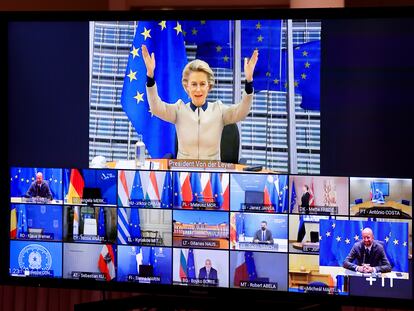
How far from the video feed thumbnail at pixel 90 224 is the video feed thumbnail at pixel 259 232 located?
41 centimetres

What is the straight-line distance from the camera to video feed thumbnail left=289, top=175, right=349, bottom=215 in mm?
1950

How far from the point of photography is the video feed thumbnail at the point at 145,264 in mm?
2068

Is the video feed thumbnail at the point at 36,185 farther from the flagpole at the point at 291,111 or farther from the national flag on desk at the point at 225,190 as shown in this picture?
the flagpole at the point at 291,111

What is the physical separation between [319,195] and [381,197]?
19cm

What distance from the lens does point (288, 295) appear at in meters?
2.00

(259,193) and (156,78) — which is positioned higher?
(156,78)

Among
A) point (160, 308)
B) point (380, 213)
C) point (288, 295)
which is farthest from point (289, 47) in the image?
point (160, 308)

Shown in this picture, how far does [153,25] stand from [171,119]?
0.31 meters

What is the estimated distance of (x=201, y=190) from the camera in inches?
79.9

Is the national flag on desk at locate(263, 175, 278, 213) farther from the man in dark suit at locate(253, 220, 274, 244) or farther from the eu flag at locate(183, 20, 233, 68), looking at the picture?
the eu flag at locate(183, 20, 233, 68)

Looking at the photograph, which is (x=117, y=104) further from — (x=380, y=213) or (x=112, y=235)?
(x=380, y=213)

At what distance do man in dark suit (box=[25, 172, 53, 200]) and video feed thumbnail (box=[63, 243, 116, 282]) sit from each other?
0.60 ft

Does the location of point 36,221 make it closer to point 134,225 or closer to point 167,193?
point 134,225

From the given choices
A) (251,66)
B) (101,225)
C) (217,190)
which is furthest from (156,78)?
(101,225)
